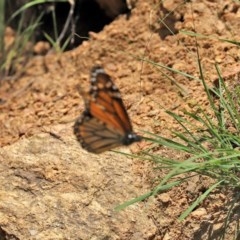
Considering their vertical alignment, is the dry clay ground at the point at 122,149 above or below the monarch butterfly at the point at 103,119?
below

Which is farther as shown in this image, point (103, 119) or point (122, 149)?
point (122, 149)

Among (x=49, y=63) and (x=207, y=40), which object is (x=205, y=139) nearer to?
(x=207, y=40)

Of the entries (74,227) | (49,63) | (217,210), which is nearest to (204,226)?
(217,210)

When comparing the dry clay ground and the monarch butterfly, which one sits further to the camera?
the dry clay ground

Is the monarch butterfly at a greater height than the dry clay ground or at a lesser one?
greater

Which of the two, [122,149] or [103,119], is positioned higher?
[103,119]
